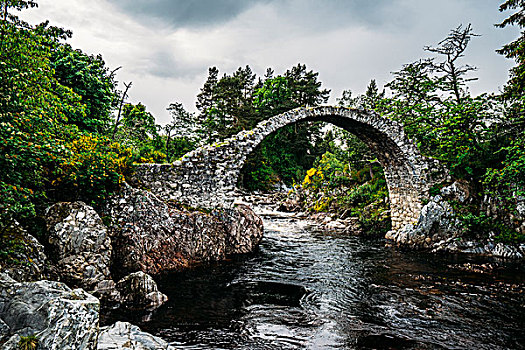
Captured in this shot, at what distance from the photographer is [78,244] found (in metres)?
5.12

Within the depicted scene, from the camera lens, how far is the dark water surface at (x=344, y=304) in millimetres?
4184

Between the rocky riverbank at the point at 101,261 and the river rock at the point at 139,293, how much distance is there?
17mm

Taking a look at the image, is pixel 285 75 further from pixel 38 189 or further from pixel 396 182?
pixel 38 189

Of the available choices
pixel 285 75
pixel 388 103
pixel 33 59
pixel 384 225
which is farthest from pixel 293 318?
pixel 285 75

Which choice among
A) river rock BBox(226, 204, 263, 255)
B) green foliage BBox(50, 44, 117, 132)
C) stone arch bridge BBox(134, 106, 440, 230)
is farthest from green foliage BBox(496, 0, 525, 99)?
green foliage BBox(50, 44, 117, 132)

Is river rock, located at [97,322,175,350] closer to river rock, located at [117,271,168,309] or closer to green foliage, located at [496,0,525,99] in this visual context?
river rock, located at [117,271,168,309]

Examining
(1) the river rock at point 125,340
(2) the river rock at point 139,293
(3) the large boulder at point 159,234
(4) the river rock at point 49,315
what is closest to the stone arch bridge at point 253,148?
(3) the large boulder at point 159,234

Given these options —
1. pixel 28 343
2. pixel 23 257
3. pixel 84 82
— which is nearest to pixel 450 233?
pixel 28 343

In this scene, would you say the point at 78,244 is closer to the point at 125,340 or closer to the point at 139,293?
the point at 139,293

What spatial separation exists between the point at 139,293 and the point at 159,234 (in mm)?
2041

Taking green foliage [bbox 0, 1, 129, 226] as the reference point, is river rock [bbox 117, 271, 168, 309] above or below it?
below

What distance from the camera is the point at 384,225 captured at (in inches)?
521

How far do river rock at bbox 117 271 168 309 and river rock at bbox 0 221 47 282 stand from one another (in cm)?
137

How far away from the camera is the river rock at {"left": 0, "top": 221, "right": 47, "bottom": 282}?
382cm
